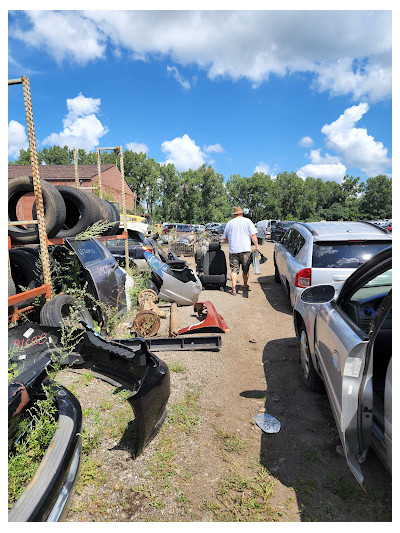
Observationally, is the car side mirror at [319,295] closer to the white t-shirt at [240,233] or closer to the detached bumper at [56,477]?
the detached bumper at [56,477]

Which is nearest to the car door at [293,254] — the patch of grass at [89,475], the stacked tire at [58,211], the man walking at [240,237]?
the man walking at [240,237]

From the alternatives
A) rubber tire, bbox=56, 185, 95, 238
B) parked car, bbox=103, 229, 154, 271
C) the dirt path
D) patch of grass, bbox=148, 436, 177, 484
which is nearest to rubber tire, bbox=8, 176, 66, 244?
rubber tire, bbox=56, 185, 95, 238

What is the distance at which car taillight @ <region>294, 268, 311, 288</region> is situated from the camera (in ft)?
16.5

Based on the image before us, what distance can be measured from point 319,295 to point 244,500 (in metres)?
1.74

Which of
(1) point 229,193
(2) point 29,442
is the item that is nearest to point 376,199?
(1) point 229,193

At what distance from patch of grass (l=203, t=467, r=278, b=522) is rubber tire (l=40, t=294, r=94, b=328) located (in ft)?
7.67

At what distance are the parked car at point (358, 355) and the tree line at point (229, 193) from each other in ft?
158

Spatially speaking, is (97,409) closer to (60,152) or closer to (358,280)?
(358,280)

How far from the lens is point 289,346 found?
473 centimetres

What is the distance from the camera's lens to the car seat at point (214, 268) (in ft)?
26.2

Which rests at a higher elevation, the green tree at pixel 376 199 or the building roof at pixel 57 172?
the green tree at pixel 376 199

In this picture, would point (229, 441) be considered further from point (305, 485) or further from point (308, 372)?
point (308, 372)

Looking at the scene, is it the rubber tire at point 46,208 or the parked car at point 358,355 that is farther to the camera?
the rubber tire at point 46,208

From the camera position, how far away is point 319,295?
9.59ft
